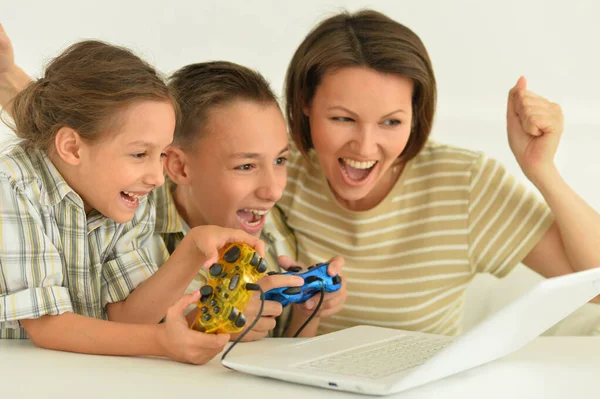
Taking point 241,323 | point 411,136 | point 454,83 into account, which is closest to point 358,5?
point 454,83

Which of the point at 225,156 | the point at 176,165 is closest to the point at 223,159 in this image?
the point at 225,156

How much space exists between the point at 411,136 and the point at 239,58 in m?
0.78

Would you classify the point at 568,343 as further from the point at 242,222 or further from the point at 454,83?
the point at 454,83

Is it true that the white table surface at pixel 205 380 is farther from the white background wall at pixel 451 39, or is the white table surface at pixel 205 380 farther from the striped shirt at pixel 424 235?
the white background wall at pixel 451 39

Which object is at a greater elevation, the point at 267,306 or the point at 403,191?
the point at 403,191

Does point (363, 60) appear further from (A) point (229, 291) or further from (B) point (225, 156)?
(A) point (229, 291)

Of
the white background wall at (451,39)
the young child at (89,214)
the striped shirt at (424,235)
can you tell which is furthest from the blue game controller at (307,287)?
the white background wall at (451,39)

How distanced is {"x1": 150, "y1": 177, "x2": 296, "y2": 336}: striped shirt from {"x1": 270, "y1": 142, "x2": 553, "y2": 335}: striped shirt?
64 mm

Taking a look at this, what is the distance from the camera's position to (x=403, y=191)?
5.27 ft

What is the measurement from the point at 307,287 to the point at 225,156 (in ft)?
1.12

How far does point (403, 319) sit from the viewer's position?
1566 millimetres

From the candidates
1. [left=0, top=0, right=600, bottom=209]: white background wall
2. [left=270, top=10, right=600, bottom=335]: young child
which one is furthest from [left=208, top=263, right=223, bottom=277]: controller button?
[left=0, top=0, right=600, bottom=209]: white background wall

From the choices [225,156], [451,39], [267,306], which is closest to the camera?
[267,306]

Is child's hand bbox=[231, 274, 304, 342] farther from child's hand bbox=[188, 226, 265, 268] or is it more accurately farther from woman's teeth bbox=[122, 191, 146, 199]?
woman's teeth bbox=[122, 191, 146, 199]
